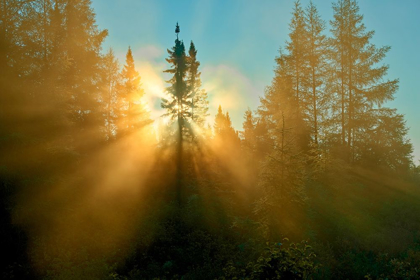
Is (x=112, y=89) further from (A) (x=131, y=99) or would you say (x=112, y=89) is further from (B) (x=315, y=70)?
(B) (x=315, y=70)

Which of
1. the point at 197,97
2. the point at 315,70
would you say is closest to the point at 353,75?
the point at 315,70

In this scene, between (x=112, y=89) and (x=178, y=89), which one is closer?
(x=178, y=89)

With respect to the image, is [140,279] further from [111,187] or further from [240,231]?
[111,187]

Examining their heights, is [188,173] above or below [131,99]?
below

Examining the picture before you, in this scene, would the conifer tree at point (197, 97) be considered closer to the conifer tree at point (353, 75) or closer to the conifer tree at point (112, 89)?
the conifer tree at point (112, 89)

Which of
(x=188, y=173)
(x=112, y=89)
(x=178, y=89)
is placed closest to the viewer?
(x=188, y=173)

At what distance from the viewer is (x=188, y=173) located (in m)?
19.4

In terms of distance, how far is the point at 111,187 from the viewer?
15.2 m

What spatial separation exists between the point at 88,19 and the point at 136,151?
1090cm

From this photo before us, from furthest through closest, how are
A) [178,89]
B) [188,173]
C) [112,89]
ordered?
[112,89] < [178,89] < [188,173]

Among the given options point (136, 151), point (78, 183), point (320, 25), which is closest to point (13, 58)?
point (78, 183)

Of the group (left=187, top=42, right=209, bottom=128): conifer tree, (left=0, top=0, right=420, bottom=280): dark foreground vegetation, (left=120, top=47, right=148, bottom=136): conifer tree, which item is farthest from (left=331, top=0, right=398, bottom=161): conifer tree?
(left=120, top=47, right=148, bottom=136): conifer tree

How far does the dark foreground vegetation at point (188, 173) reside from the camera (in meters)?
9.67

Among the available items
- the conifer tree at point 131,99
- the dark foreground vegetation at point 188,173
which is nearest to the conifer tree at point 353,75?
the dark foreground vegetation at point 188,173
